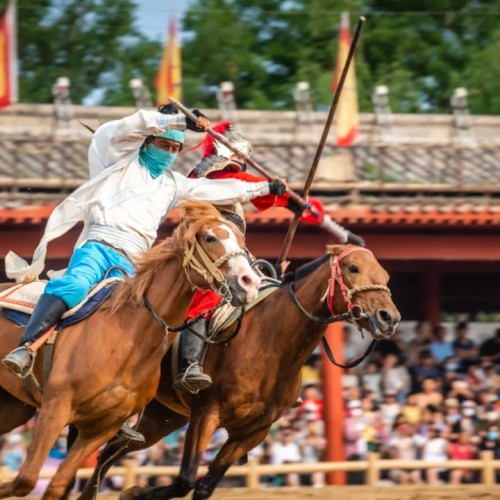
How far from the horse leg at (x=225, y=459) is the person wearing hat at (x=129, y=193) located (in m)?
1.68

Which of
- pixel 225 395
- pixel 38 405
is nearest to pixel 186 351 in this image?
pixel 225 395

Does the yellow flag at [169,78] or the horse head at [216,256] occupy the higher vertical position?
the horse head at [216,256]

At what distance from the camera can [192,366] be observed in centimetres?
941

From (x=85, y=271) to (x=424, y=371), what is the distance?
7045 millimetres

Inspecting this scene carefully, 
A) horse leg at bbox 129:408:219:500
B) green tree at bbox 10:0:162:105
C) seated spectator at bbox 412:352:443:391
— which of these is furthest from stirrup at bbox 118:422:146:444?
green tree at bbox 10:0:162:105

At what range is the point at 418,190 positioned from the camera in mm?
15812

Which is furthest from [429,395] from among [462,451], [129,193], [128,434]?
[129,193]

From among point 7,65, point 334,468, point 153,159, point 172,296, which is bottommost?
point 334,468

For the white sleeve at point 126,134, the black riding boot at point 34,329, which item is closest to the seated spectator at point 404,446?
the white sleeve at point 126,134

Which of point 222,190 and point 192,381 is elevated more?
point 222,190

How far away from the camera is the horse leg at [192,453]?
31.0ft

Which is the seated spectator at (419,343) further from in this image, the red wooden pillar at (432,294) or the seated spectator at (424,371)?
the red wooden pillar at (432,294)

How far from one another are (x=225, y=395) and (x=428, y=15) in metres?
19.1

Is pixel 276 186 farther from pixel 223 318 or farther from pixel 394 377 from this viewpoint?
pixel 394 377
